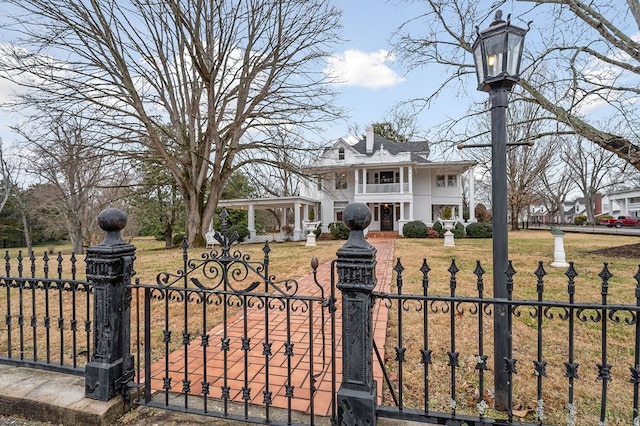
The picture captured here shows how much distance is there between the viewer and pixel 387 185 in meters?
22.2

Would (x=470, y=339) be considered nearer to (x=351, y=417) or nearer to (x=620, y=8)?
(x=351, y=417)

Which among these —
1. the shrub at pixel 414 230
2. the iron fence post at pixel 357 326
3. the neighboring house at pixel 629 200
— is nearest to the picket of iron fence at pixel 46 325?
the iron fence post at pixel 357 326

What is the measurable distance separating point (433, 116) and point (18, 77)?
45.9 feet

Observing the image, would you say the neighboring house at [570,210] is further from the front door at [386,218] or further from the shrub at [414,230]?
the shrub at [414,230]

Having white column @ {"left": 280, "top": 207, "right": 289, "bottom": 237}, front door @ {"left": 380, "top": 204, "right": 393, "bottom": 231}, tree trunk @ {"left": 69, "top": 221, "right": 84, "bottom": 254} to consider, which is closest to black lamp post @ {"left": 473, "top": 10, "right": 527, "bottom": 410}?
white column @ {"left": 280, "top": 207, "right": 289, "bottom": 237}

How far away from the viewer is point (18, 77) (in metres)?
10.6

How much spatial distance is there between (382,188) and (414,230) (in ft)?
13.6

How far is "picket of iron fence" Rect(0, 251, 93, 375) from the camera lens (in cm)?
232

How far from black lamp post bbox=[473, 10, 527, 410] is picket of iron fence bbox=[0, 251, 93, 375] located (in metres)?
2.87

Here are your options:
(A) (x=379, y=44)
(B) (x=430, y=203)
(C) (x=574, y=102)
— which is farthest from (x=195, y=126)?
(B) (x=430, y=203)

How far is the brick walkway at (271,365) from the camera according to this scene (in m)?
2.21

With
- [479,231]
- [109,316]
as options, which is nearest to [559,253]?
[109,316]

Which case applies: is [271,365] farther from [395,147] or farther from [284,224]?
[395,147]

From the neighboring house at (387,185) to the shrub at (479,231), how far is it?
3234mm
